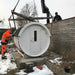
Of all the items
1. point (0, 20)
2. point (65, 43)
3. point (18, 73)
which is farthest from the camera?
point (0, 20)

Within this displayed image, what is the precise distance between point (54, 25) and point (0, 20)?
26.8 metres

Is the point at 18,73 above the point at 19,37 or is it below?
below

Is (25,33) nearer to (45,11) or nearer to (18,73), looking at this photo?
(18,73)

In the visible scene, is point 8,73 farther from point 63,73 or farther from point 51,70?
point 63,73

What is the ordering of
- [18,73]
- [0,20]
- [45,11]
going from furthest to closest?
[0,20] < [45,11] < [18,73]

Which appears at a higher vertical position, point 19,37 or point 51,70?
point 19,37

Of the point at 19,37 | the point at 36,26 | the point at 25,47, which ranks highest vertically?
the point at 36,26

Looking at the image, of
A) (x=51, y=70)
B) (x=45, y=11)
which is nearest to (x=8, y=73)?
(x=51, y=70)

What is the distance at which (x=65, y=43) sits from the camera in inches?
278

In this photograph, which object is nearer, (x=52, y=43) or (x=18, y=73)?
(x=18, y=73)

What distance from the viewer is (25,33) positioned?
6379mm

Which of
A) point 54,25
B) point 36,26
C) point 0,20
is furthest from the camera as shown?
point 0,20

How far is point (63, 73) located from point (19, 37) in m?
2.75

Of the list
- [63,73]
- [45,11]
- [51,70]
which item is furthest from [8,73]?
[45,11]
